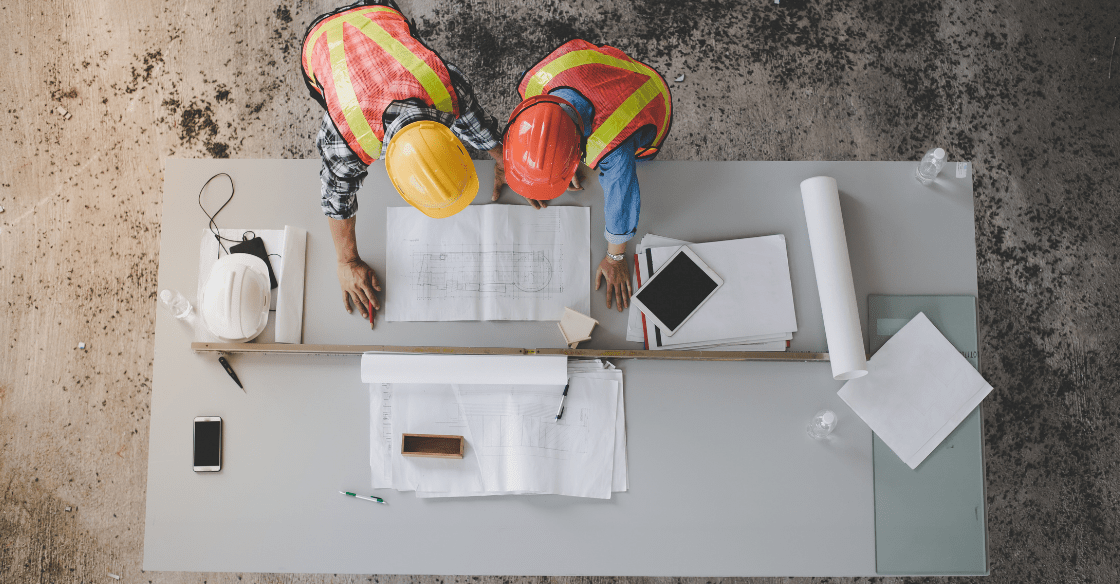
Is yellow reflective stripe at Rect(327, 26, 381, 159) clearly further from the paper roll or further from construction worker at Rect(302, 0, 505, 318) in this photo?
the paper roll

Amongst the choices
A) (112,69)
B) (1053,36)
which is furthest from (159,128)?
(1053,36)

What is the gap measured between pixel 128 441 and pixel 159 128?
42.3 inches

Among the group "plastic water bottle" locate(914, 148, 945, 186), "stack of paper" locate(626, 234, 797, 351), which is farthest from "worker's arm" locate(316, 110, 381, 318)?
"plastic water bottle" locate(914, 148, 945, 186)

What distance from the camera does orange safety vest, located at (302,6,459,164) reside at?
0.99 m

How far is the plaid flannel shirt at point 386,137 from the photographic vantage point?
3.14ft

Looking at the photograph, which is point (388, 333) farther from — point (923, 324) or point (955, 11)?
point (955, 11)

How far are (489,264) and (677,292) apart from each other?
1.43 feet

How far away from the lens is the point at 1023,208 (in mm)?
1897

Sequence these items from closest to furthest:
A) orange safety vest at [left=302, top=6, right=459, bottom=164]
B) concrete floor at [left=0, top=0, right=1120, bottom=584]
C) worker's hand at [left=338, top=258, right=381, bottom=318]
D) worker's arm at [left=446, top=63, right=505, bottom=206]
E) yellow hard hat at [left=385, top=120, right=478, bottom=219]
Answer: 1. yellow hard hat at [left=385, top=120, right=478, bottom=219]
2. orange safety vest at [left=302, top=6, right=459, bottom=164]
3. worker's arm at [left=446, top=63, right=505, bottom=206]
4. worker's hand at [left=338, top=258, right=381, bottom=318]
5. concrete floor at [left=0, top=0, right=1120, bottom=584]

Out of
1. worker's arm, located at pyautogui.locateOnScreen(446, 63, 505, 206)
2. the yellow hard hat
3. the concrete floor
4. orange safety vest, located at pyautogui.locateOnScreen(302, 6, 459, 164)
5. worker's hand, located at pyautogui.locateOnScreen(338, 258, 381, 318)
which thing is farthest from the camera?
the concrete floor

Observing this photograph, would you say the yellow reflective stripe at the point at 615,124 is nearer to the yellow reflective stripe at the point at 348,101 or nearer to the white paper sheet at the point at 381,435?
the yellow reflective stripe at the point at 348,101

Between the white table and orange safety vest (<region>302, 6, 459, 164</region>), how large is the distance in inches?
10.4

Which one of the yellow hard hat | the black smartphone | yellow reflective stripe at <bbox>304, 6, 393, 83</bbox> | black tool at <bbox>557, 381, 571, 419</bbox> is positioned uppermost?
yellow reflective stripe at <bbox>304, 6, 393, 83</bbox>

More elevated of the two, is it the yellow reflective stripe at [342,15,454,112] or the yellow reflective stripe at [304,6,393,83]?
the yellow reflective stripe at [304,6,393,83]
